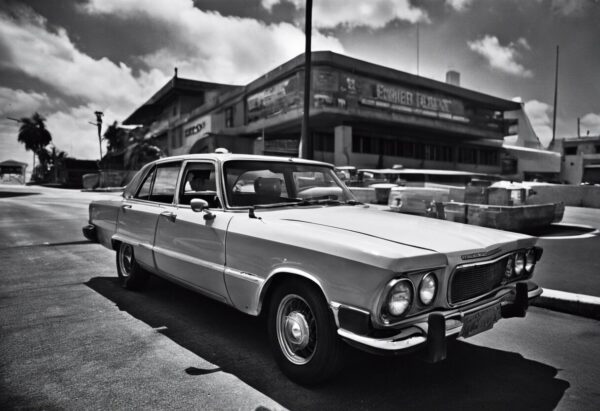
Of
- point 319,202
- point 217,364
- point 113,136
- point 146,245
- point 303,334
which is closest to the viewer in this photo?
point 303,334

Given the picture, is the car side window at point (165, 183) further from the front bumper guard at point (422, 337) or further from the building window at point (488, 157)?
the building window at point (488, 157)

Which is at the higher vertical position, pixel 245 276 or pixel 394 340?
pixel 245 276

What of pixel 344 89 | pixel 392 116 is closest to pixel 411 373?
pixel 344 89

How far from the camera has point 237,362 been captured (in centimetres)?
292

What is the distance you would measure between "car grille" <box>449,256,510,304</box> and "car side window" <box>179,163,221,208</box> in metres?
2.13

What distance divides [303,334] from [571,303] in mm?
3142

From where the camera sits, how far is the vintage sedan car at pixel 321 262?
2.24m

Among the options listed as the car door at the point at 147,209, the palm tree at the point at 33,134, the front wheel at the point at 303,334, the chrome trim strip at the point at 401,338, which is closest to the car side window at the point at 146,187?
the car door at the point at 147,209

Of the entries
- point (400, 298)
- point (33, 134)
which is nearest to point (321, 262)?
point (400, 298)

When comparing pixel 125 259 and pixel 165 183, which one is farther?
pixel 125 259

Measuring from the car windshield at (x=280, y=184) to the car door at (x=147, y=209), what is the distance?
2.83ft

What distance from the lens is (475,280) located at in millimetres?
2643

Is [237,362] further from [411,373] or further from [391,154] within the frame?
[391,154]

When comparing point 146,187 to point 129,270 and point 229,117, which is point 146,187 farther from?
point 229,117
